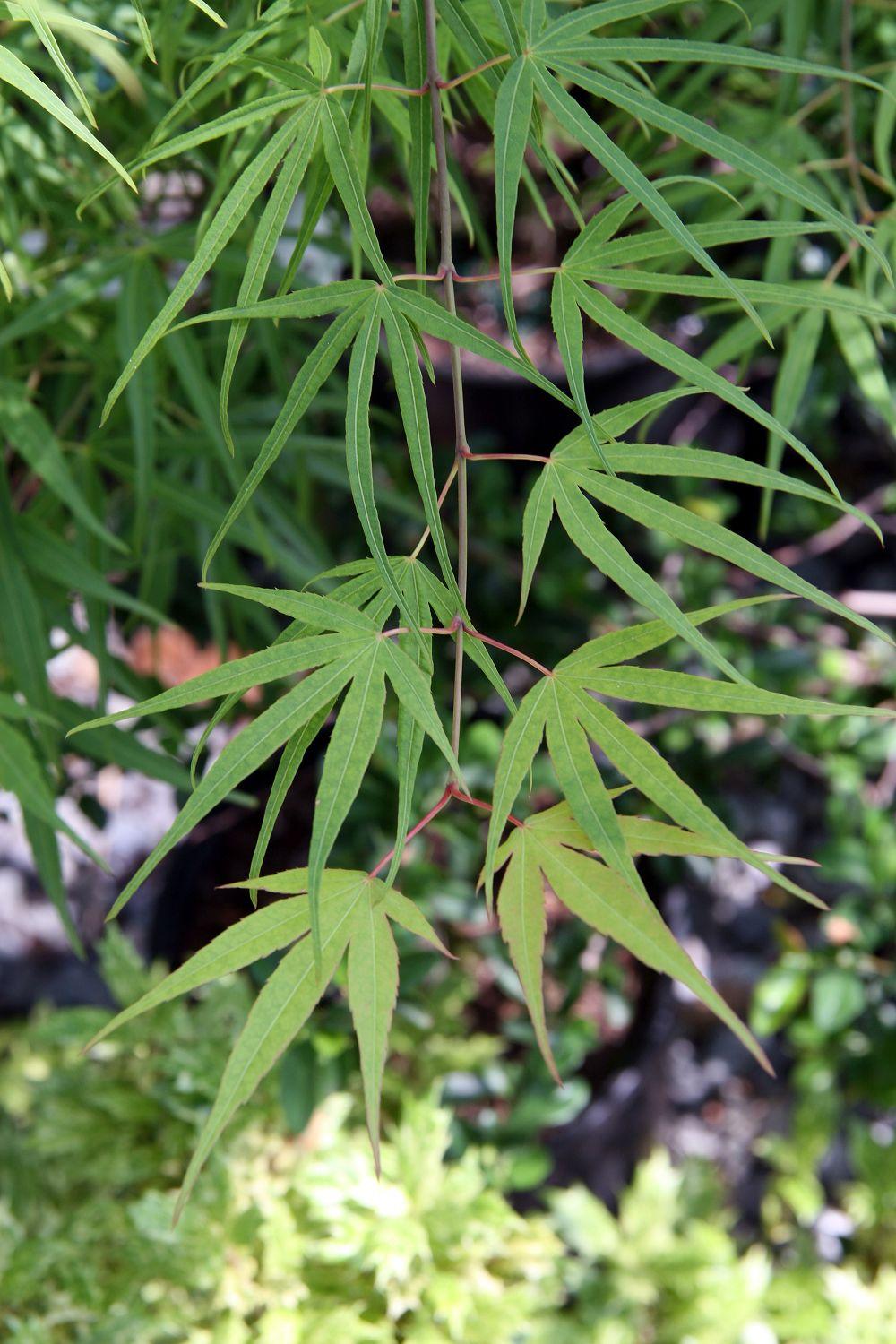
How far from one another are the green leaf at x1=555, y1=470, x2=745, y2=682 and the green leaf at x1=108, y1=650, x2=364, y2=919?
73 mm

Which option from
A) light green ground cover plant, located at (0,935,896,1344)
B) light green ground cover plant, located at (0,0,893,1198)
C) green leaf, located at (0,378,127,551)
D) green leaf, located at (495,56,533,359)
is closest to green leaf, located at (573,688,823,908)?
light green ground cover plant, located at (0,0,893,1198)

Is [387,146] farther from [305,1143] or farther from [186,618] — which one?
[305,1143]

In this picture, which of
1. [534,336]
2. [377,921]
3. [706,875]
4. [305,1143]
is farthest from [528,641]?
[377,921]

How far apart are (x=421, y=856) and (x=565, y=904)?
0.60 meters

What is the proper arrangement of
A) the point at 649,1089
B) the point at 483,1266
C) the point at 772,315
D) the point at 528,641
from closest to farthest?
the point at 772,315
the point at 483,1266
the point at 528,641
the point at 649,1089

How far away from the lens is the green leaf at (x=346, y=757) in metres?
0.28

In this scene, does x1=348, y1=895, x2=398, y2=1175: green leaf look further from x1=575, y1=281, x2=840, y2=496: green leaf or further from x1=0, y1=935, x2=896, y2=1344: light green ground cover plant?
x1=0, y1=935, x2=896, y2=1344: light green ground cover plant

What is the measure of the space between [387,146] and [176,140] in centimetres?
80

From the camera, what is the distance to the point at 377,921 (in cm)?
31

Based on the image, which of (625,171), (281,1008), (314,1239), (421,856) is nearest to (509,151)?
(625,171)

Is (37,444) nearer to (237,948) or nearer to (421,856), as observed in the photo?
(237,948)

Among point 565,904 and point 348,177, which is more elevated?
point 348,177

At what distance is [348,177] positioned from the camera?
319mm

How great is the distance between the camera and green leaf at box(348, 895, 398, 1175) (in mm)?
293
